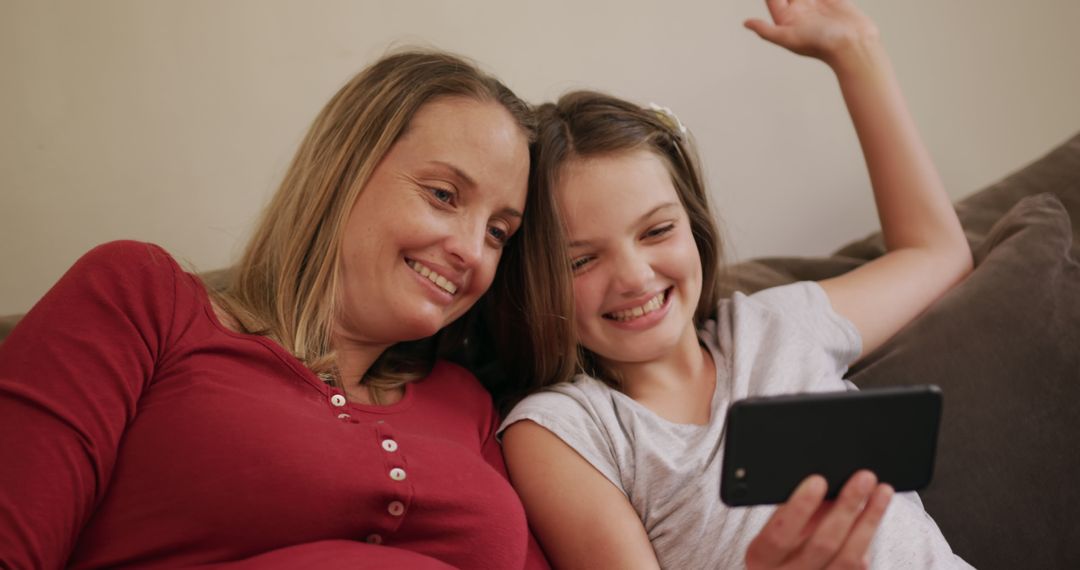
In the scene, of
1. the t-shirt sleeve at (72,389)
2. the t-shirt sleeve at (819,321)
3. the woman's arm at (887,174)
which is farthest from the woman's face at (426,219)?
the woman's arm at (887,174)

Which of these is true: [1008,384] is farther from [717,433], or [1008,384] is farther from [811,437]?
[811,437]

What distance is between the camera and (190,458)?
932mm

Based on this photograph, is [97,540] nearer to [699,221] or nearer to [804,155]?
[699,221]

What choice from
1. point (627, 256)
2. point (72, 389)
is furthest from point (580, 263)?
point (72, 389)

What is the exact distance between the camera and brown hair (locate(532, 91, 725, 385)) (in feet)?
4.31

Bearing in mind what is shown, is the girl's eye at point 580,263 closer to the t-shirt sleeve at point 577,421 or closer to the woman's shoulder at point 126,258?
the t-shirt sleeve at point 577,421

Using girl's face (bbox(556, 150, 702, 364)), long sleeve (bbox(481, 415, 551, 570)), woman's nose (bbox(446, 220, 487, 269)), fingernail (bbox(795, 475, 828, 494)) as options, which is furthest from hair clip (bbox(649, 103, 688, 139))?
fingernail (bbox(795, 475, 828, 494))

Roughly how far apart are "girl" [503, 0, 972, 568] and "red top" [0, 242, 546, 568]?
5.4 inches

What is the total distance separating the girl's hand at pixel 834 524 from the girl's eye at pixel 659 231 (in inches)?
20.0

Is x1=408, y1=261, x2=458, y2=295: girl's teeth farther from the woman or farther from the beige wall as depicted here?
the beige wall

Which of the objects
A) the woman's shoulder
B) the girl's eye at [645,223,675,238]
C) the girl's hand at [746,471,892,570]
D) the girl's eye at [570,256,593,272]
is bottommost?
the girl's hand at [746,471,892,570]

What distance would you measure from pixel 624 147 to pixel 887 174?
495mm

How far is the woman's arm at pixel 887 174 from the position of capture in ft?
4.82

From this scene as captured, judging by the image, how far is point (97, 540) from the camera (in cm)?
92
